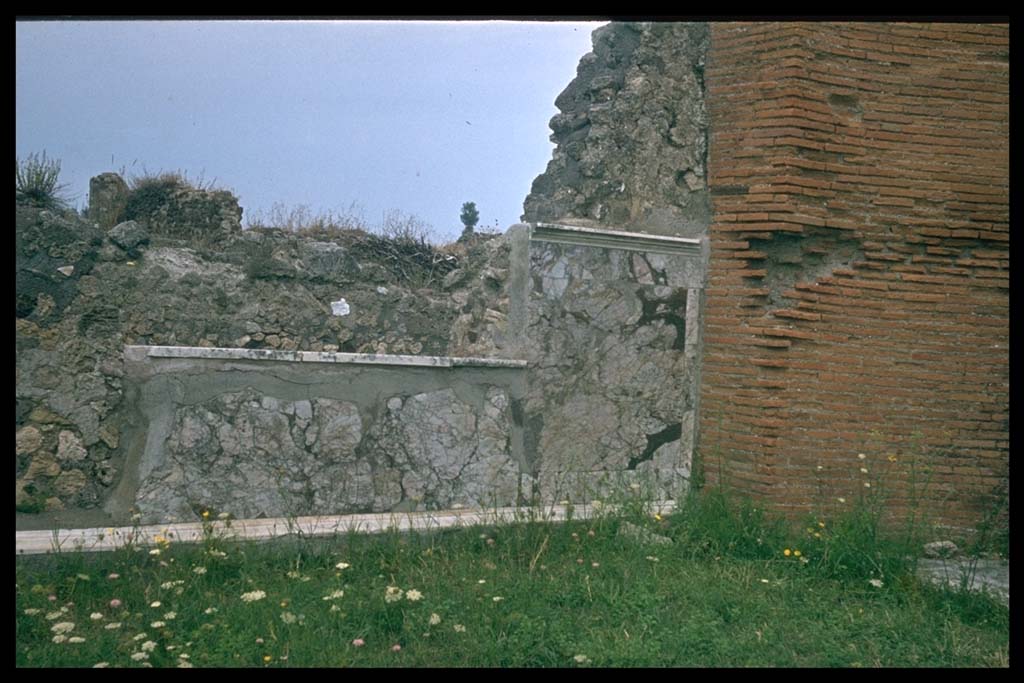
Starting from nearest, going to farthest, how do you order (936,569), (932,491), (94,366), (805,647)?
(805,647), (94,366), (936,569), (932,491)

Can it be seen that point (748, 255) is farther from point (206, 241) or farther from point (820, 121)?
point (206, 241)

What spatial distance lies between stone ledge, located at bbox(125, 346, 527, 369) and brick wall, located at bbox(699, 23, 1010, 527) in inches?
62.8

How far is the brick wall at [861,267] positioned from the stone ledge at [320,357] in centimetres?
160

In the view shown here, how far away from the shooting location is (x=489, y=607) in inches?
157

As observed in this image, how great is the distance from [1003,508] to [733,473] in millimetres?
1800

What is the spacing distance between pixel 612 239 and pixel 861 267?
1602 mm

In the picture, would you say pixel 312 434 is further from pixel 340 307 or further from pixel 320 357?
pixel 340 307

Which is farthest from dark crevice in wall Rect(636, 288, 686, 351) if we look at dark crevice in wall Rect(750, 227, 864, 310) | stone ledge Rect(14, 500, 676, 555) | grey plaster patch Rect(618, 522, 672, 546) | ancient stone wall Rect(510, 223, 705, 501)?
grey plaster patch Rect(618, 522, 672, 546)

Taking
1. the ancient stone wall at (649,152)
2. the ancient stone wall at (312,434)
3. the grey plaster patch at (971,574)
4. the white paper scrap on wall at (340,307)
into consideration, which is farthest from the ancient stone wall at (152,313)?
the grey plaster patch at (971,574)

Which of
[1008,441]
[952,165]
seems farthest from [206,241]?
[1008,441]

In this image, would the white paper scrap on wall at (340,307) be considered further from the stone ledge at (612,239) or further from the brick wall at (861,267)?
the brick wall at (861,267)

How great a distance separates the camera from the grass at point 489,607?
3.64 meters

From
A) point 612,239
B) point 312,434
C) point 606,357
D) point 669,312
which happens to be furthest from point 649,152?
point 312,434

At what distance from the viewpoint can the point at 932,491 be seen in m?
5.54
